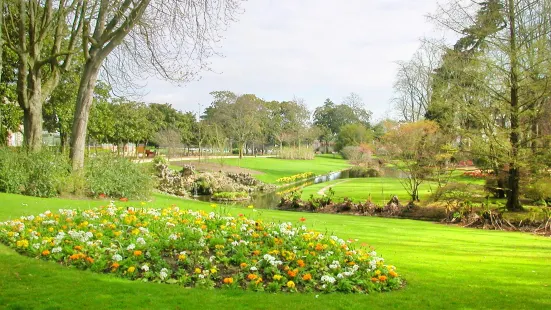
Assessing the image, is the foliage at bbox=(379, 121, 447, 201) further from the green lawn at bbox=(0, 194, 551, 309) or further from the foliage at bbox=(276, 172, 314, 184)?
the foliage at bbox=(276, 172, 314, 184)

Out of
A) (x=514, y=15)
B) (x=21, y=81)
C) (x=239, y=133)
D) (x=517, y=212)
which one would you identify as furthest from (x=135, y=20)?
(x=239, y=133)

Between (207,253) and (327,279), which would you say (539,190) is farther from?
(207,253)

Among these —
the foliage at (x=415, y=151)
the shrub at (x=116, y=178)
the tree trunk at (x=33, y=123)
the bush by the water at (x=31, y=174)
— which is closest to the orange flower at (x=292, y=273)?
the bush by the water at (x=31, y=174)

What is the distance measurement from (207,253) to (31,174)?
394 inches

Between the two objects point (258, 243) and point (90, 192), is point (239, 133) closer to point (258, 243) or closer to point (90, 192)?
point (90, 192)

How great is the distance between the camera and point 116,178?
1558 cm

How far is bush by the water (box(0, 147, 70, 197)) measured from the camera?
45.1 ft

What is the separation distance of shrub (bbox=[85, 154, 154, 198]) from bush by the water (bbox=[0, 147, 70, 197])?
1.00 m

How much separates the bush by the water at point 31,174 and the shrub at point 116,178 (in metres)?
1.00

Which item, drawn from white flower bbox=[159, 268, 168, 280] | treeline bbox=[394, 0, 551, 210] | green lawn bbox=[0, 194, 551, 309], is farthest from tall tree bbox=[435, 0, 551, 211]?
white flower bbox=[159, 268, 168, 280]

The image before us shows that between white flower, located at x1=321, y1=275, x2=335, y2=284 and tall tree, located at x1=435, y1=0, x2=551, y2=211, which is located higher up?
tall tree, located at x1=435, y1=0, x2=551, y2=211

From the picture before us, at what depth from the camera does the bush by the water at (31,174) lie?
13.7 meters

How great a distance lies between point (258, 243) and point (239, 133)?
60.3 m

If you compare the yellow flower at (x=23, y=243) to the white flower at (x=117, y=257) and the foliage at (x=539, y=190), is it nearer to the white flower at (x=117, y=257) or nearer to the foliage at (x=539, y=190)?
the white flower at (x=117, y=257)
